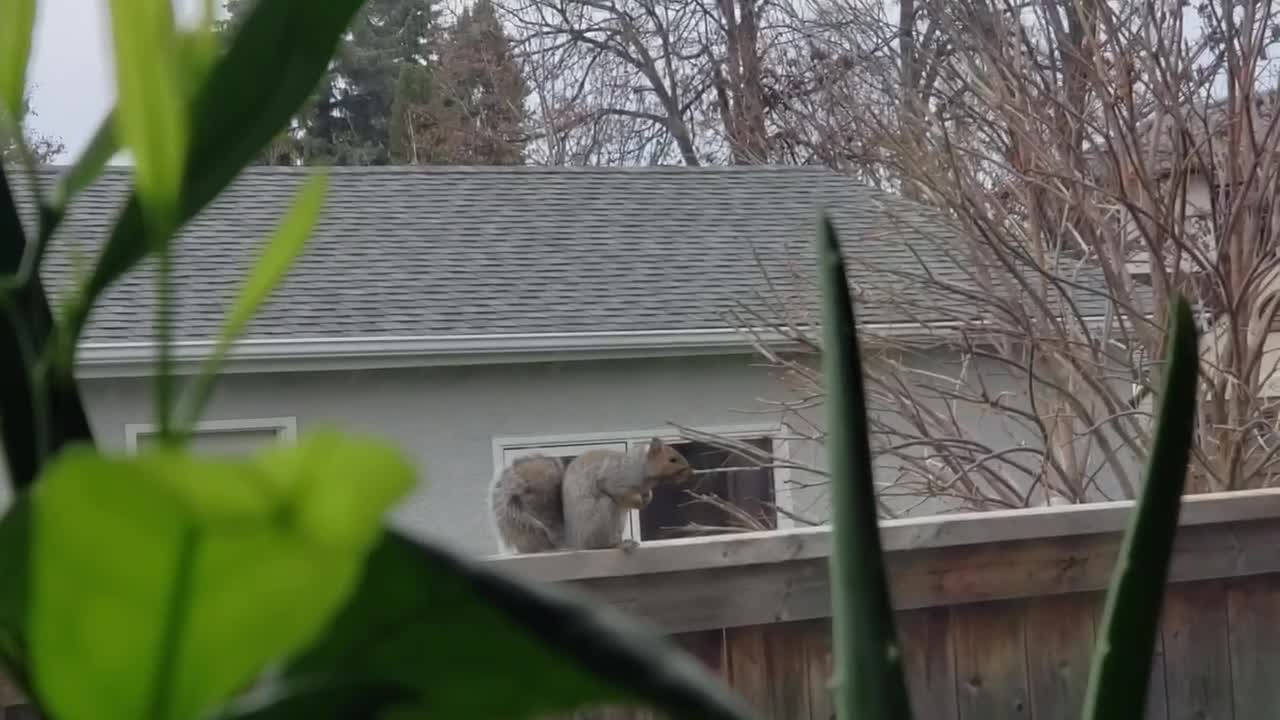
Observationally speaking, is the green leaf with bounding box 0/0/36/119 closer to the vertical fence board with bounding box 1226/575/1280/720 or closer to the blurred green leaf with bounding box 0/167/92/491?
the blurred green leaf with bounding box 0/167/92/491

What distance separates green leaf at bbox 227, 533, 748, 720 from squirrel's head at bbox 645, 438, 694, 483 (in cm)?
291

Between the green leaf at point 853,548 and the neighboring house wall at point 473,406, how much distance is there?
4334mm

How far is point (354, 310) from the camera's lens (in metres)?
5.13

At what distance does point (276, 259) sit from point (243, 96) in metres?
0.07

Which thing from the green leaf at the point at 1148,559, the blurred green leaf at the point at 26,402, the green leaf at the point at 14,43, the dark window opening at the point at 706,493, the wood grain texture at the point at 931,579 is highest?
the green leaf at the point at 14,43

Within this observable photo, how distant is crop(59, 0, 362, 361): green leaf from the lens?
1.00ft

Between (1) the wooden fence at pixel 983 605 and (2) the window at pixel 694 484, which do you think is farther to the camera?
(2) the window at pixel 694 484

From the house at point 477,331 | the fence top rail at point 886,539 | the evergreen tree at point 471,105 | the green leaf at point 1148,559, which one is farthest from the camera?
the evergreen tree at point 471,105

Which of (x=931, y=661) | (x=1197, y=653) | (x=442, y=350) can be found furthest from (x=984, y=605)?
(x=442, y=350)

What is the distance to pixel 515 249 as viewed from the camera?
5953mm

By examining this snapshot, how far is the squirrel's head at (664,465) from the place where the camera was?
3.18 meters

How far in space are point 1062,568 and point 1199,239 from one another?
1.94 m

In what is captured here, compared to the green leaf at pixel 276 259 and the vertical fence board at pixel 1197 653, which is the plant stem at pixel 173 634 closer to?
the green leaf at pixel 276 259

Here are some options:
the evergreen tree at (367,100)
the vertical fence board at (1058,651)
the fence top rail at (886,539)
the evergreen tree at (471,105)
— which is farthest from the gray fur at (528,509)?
the evergreen tree at (367,100)
